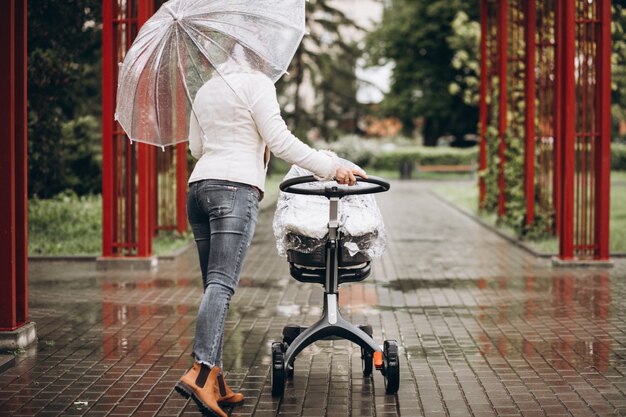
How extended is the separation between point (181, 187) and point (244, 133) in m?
9.44

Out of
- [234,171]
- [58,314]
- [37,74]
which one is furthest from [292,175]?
[37,74]

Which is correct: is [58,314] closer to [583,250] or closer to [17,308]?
[17,308]

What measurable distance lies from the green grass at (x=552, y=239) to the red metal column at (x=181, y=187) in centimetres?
498

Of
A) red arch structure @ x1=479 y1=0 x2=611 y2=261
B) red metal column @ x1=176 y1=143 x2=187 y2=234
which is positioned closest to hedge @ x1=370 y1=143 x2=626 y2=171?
red arch structure @ x1=479 y1=0 x2=611 y2=261

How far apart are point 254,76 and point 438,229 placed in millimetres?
12576

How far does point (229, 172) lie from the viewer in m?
5.21

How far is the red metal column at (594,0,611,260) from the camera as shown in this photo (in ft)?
36.6

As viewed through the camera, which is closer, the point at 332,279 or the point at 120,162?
the point at 332,279

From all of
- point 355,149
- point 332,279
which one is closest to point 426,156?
point 355,149

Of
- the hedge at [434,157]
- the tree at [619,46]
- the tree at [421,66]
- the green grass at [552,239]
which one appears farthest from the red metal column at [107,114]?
the tree at [421,66]

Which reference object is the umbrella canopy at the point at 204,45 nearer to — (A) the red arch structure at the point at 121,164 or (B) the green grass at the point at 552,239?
(A) the red arch structure at the point at 121,164

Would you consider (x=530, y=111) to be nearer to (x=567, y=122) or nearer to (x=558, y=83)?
(x=558, y=83)

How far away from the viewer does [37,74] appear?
592 inches

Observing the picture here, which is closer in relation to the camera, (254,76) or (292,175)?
(254,76)
